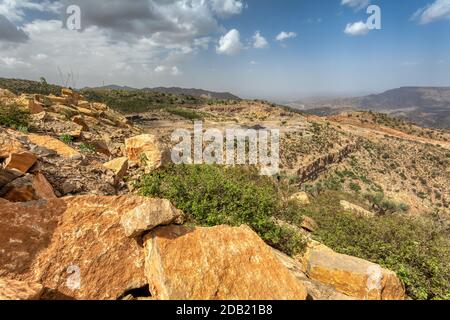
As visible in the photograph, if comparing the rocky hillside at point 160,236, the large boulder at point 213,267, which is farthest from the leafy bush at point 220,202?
the large boulder at point 213,267

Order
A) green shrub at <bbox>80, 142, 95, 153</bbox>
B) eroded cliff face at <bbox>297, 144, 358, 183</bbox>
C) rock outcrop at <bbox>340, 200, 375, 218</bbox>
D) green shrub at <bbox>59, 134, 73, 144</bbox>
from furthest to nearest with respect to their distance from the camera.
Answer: eroded cliff face at <bbox>297, 144, 358, 183</bbox> < rock outcrop at <bbox>340, 200, 375, 218</bbox> < green shrub at <bbox>59, 134, 73, 144</bbox> < green shrub at <bbox>80, 142, 95, 153</bbox>

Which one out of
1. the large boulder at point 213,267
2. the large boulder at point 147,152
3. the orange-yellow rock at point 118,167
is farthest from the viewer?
the large boulder at point 147,152

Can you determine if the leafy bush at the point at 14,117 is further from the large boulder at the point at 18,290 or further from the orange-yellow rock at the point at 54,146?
the large boulder at the point at 18,290

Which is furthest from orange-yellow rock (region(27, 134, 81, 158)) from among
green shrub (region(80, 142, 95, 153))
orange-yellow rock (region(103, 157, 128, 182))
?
green shrub (region(80, 142, 95, 153))

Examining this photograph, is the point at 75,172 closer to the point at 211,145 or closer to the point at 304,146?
the point at 211,145

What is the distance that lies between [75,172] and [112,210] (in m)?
3.04

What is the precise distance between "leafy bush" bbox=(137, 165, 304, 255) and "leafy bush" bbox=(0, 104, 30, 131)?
4.92 metres

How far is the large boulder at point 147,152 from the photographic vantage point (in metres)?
8.76

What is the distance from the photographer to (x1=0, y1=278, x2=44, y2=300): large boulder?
9.34 feet

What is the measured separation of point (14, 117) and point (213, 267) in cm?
936

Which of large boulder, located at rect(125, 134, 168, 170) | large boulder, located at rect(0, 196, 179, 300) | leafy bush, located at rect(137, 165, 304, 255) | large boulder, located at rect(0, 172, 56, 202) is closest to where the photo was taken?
large boulder, located at rect(0, 196, 179, 300)

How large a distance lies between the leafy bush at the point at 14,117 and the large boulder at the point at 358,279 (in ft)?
31.2

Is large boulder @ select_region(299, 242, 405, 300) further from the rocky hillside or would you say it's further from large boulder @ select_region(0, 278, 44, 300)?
large boulder @ select_region(0, 278, 44, 300)

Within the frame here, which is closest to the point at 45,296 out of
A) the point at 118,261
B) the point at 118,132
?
the point at 118,261
